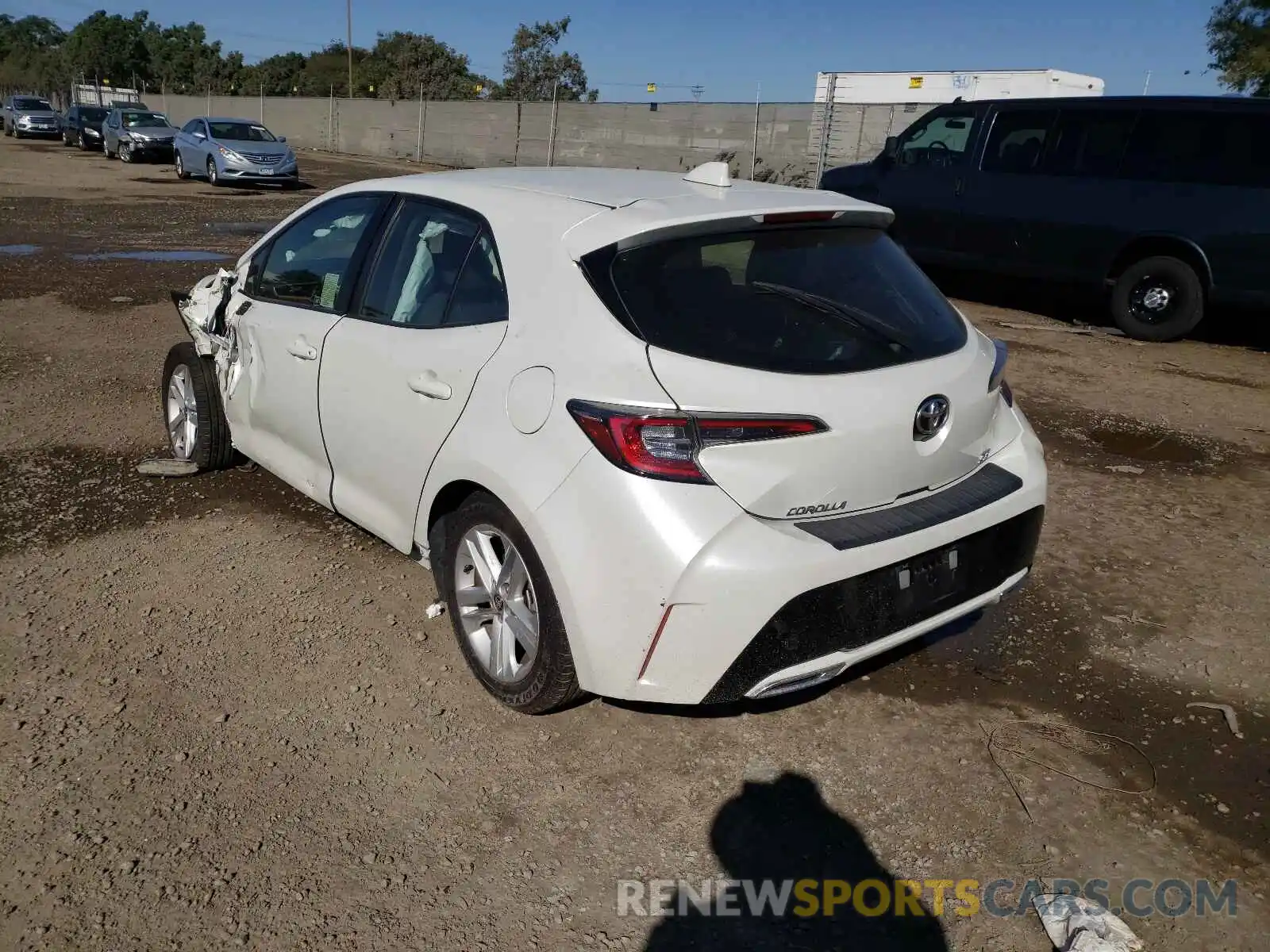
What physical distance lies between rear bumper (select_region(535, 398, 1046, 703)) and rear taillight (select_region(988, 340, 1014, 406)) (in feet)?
2.01

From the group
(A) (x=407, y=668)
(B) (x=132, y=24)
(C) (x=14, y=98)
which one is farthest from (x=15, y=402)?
(B) (x=132, y=24)

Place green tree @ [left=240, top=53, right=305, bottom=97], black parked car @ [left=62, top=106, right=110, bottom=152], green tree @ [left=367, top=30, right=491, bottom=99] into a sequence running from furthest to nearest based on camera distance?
1. green tree @ [left=240, top=53, right=305, bottom=97]
2. green tree @ [left=367, top=30, right=491, bottom=99]
3. black parked car @ [left=62, top=106, right=110, bottom=152]

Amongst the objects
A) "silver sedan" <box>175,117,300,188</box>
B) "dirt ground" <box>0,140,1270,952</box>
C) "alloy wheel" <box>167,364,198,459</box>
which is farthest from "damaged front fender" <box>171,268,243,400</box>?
"silver sedan" <box>175,117,300,188</box>

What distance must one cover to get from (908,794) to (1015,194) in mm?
8331

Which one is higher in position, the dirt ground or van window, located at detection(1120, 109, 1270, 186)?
van window, located at detection(1120, 109, 1270, 186)

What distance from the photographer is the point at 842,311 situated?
2.90 meters

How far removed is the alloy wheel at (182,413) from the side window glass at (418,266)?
174 cm

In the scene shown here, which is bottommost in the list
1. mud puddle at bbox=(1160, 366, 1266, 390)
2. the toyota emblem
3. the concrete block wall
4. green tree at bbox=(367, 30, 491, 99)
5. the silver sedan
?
mud puddle at bbox=(1160, 366, 1266, 390)

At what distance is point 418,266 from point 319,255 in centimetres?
80

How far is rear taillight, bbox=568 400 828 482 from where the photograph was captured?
8.18 feet

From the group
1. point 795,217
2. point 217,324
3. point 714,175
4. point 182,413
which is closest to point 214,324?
point 217,324

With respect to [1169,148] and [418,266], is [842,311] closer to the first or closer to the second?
[418,266]

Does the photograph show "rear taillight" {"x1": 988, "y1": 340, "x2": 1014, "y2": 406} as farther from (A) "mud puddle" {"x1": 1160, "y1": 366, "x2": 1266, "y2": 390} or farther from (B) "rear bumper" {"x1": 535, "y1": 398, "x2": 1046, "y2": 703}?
(A) "mud puddle" {"x1": 1160, "y1": 366, "x2": 1266, "y2": 390}

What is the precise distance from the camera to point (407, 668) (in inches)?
132
